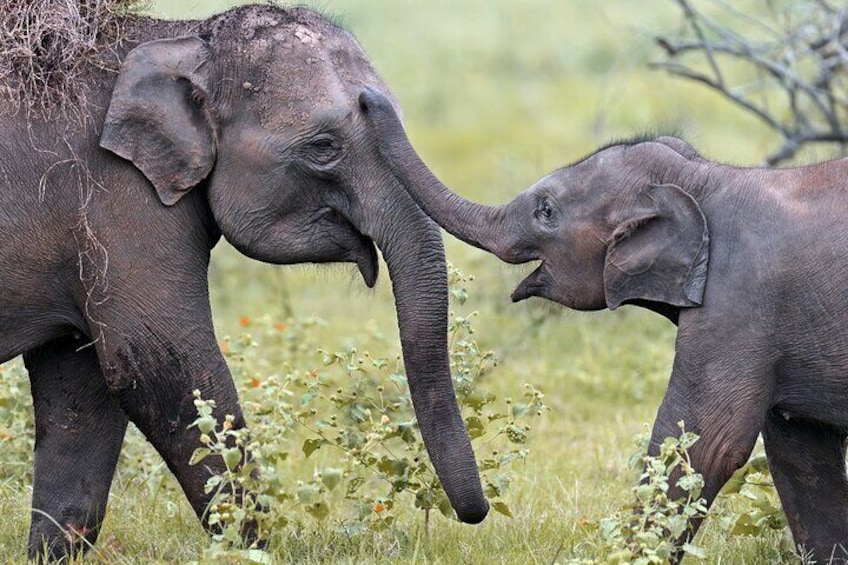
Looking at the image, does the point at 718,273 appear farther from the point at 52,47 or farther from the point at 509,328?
the point at 509,328

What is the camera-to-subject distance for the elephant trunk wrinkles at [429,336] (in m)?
5.73

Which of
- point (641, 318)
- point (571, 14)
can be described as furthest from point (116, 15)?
point (571, 14)

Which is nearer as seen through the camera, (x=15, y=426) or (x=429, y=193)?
(x=429, y=193)

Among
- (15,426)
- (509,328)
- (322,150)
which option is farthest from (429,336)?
(509,328)

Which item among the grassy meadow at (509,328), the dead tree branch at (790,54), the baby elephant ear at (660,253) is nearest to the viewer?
the baby elephant ear at (660,253)

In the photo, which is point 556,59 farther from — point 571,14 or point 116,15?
point 116,15

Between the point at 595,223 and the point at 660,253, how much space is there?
0.91 ft

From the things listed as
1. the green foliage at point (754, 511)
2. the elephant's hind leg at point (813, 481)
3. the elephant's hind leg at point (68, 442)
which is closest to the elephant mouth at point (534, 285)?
the elephant's hind leg at point (813, 481)

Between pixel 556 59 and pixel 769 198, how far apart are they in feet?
53.3

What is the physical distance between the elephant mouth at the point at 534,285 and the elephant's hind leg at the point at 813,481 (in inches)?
37.9

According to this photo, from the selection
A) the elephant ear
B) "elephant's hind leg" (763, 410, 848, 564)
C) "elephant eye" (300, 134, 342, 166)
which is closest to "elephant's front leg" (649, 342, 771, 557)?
"elephant's hind leg" (763, 410, 848, 564)

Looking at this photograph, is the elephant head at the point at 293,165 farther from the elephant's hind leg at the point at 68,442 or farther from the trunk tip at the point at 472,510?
the elephant's hind leg at the point at 68,442

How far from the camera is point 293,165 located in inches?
228

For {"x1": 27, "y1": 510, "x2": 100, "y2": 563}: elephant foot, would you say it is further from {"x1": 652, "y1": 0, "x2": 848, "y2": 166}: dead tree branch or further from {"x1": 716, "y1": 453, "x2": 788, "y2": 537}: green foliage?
{"x1": 652, "y1": 0, "x2": 848, "y2": 166}: dead tree branch
